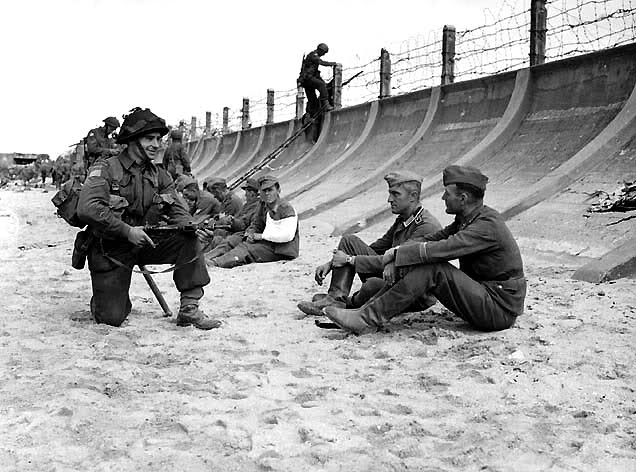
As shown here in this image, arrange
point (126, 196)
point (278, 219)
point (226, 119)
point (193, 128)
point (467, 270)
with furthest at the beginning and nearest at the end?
point (193, 128) → point (226, 119) → point (278, 219) → point (126, 196) → point (467, 270)

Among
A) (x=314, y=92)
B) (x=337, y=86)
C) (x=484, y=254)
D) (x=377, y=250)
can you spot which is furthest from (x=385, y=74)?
(x=484, y=254)

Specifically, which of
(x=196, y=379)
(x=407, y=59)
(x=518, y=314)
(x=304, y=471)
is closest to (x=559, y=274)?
(x=518, y=314)

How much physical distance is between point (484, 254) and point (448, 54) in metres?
9.21

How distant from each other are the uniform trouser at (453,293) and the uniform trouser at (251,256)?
11.3 ft

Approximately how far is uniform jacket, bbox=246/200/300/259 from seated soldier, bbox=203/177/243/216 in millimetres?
1410

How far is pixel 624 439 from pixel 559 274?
10.8 feet

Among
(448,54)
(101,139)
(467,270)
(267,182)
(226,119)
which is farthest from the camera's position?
(226,119)

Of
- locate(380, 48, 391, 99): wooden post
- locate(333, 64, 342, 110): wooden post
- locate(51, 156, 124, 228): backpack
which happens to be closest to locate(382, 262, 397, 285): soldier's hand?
locate(51, 156, 124, 228): backpack

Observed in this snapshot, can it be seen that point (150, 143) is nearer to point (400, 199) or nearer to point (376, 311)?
point (400, 199)

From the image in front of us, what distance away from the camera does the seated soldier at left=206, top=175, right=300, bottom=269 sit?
7449 mm

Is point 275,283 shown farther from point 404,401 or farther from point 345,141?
point 345,141

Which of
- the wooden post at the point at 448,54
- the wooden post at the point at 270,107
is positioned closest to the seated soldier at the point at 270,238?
the wooden post at the point at 448,54

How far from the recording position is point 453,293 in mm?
4316

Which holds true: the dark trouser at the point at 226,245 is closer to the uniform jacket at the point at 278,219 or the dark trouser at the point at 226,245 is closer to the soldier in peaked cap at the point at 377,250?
the uniform jacket at the point at 278,219
